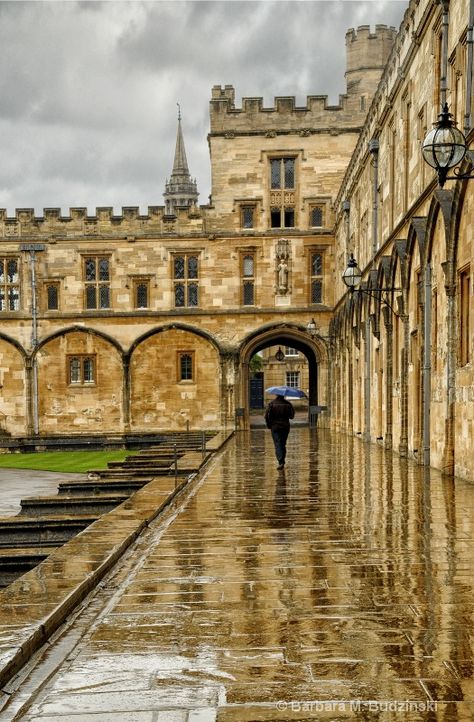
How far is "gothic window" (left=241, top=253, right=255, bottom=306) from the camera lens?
3762 cm

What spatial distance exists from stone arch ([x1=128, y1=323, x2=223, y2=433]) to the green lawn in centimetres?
350

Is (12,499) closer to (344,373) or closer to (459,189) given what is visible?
(459,189)

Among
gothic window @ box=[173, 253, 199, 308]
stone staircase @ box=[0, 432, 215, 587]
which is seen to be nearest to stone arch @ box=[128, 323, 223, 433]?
gothic window @ box=[173, 253, 199, 308]

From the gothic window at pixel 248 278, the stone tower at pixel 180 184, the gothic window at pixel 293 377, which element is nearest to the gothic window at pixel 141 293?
the gothic window at pixel 248 278

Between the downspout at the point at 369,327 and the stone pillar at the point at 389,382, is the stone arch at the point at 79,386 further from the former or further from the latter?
the stone pillar at the point at 389,382

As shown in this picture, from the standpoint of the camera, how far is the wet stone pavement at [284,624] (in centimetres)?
411

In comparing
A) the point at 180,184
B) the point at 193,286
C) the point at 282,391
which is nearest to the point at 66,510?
the point at 282,391

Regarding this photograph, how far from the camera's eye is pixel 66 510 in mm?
13969

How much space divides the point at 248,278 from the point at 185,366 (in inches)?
173

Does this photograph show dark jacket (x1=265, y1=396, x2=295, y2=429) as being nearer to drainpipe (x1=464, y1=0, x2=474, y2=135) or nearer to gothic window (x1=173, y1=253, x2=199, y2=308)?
drainpipe (x1=464, y1=0, x2=474, y2=135)

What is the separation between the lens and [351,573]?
698 cm

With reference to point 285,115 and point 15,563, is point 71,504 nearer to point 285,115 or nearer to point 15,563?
point 15,563

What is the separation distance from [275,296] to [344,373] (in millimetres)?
5496

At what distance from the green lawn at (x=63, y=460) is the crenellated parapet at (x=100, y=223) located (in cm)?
936
